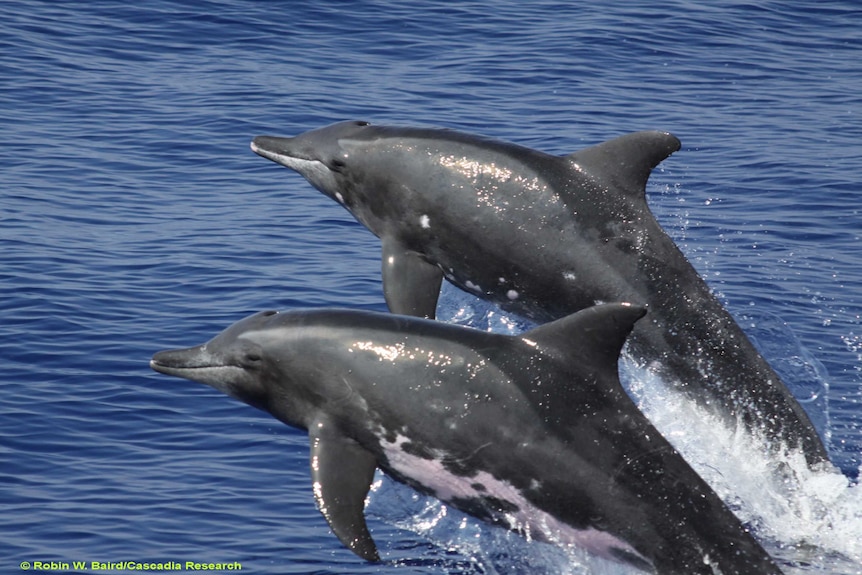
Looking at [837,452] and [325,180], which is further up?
[325,180]

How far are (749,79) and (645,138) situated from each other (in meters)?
17.6

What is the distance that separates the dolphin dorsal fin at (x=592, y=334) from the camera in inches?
319

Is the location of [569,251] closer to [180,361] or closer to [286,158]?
[286,158]

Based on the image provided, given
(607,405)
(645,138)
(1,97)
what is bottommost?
(1,97)

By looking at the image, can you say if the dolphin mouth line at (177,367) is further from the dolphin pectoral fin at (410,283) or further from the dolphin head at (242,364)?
the dolphin pectoral fin at (410,283)

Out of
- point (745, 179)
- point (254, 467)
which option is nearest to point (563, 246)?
point (254, 467)

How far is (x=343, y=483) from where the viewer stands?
8.58 meters

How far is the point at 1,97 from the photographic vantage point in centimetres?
2338

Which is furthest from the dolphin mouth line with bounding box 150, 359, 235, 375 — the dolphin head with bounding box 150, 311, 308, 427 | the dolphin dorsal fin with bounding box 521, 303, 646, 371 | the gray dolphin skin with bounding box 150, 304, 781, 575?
the dolphin dorsal fin with bounding box 521, 303, 646, 371

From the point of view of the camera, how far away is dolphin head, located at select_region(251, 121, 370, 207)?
11.1 metres

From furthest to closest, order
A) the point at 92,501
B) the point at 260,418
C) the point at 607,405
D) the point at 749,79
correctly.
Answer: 1. the point at 749,79
2. the point at 260,418
3. the point at 92,501
4. the point at 607,405

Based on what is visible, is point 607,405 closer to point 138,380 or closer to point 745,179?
point 138,380

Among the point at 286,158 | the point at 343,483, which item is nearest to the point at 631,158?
the point at 286,158

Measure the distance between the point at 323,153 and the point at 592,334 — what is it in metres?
3.80
